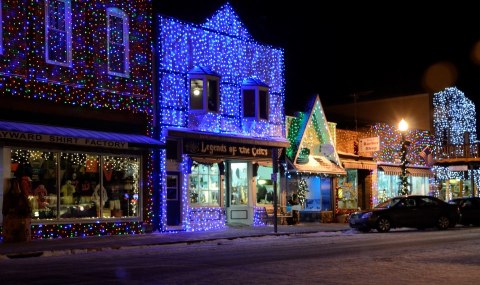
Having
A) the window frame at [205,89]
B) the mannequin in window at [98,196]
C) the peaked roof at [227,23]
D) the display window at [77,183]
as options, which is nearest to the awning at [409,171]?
the peaked roof at [227,23]

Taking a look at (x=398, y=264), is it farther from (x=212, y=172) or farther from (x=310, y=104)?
(x=310, y=104)

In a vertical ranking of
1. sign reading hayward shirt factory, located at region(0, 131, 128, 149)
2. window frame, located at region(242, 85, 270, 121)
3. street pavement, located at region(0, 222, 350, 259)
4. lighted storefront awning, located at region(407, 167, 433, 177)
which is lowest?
street pavement, located at region(0, 222, 350, 259)

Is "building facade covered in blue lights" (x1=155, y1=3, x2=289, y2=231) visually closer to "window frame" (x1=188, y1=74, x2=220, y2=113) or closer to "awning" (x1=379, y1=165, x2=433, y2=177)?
"window frame" (x1=188, y1=74, x2=220, y2=113)

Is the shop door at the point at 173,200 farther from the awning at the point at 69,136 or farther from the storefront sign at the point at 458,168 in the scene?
the storefront sign at the point at 458,168

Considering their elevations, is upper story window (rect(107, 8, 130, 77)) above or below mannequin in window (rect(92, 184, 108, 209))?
above

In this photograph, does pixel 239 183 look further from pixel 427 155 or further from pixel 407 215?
pixel 427 155

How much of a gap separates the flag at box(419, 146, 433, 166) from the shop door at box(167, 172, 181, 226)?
19.9 meters

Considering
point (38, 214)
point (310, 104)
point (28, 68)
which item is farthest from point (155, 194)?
point (310, 104)

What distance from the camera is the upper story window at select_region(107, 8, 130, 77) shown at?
23.3 meters

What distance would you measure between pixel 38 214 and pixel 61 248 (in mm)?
3578

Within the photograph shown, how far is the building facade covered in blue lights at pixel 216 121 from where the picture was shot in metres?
25.2

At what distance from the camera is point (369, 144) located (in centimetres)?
3419

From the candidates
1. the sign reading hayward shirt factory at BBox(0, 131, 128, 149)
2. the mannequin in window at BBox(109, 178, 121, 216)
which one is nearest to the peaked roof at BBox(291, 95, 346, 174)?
the mannequin in window at BBox(109, 178, 121, 216)

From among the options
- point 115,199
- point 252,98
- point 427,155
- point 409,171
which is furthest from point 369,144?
point 115,199
